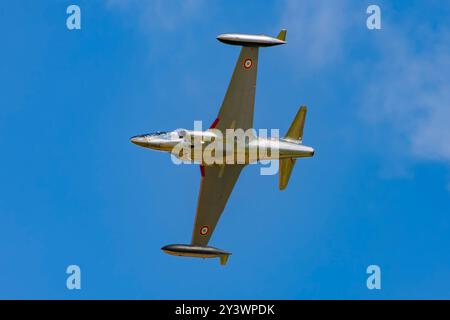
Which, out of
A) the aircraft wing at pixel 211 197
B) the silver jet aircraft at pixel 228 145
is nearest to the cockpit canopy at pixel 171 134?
the silver jet aircraft at pixel 228 145

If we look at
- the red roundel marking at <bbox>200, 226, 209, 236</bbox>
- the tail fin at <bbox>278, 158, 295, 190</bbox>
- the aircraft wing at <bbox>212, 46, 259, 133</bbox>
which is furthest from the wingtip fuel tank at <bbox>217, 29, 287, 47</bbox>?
the red roundel marking at <bbox>200, 226, 209, 236</bbox>

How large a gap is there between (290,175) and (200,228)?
599cm

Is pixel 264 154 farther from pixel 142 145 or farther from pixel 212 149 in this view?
pixel 142 145

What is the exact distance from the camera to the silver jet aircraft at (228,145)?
163 feet

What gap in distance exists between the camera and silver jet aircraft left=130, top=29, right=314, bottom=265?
49812mm

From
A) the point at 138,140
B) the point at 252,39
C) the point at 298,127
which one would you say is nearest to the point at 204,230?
the point at 138,140

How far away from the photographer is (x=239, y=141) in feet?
167

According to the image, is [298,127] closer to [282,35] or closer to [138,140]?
[282,35]

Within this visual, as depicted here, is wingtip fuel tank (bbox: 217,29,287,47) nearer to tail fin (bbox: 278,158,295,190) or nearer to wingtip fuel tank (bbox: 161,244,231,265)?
tail fin (bbox: 278,158,295,190)

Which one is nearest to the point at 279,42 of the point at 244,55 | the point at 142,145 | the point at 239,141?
the point at 244,55

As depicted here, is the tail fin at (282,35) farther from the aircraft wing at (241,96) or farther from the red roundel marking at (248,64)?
the red roundel marking at (248,64)

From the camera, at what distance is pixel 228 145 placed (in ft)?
166

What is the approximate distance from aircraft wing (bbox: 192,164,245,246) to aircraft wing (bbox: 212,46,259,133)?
310cm

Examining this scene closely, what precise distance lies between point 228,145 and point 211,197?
14.8 feet
